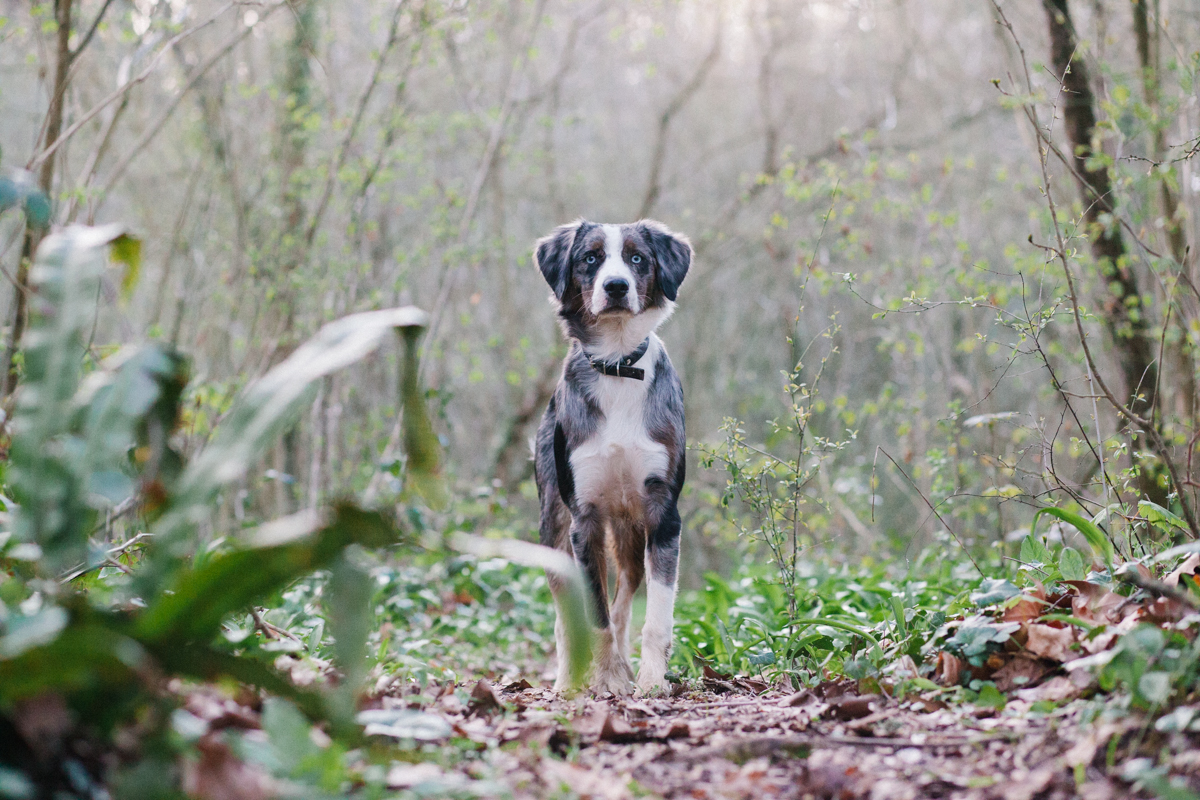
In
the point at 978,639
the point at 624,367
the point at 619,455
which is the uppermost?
the point at 624,367

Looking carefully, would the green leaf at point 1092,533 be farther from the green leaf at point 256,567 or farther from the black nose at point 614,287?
the green leaf at point 256,567

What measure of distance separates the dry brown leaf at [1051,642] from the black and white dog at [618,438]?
1.64 metres

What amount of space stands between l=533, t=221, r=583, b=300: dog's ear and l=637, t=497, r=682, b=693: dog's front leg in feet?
4.09

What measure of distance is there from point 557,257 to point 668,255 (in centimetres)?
55

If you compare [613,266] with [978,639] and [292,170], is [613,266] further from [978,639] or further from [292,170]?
[292,170]

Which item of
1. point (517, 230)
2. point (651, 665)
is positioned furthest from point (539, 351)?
point (651, 665)

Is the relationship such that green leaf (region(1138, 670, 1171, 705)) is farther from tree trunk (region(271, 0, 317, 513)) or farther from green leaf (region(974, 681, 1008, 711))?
tree trunk (region(271, 0, 317, 513))

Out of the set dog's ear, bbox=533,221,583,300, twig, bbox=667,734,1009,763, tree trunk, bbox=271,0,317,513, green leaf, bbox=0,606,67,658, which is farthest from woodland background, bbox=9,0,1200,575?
green leaf, bbox=0,606,67,658

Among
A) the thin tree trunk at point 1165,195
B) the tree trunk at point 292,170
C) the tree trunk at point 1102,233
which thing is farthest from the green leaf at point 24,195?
the tree trunk at point 292,170

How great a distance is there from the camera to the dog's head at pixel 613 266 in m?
4.37

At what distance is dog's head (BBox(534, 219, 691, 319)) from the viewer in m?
4.37

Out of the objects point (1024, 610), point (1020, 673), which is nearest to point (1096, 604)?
point (1024, 610)

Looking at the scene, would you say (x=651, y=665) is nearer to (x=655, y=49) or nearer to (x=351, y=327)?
(x=351, y=327)

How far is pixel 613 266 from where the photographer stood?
446 cm
